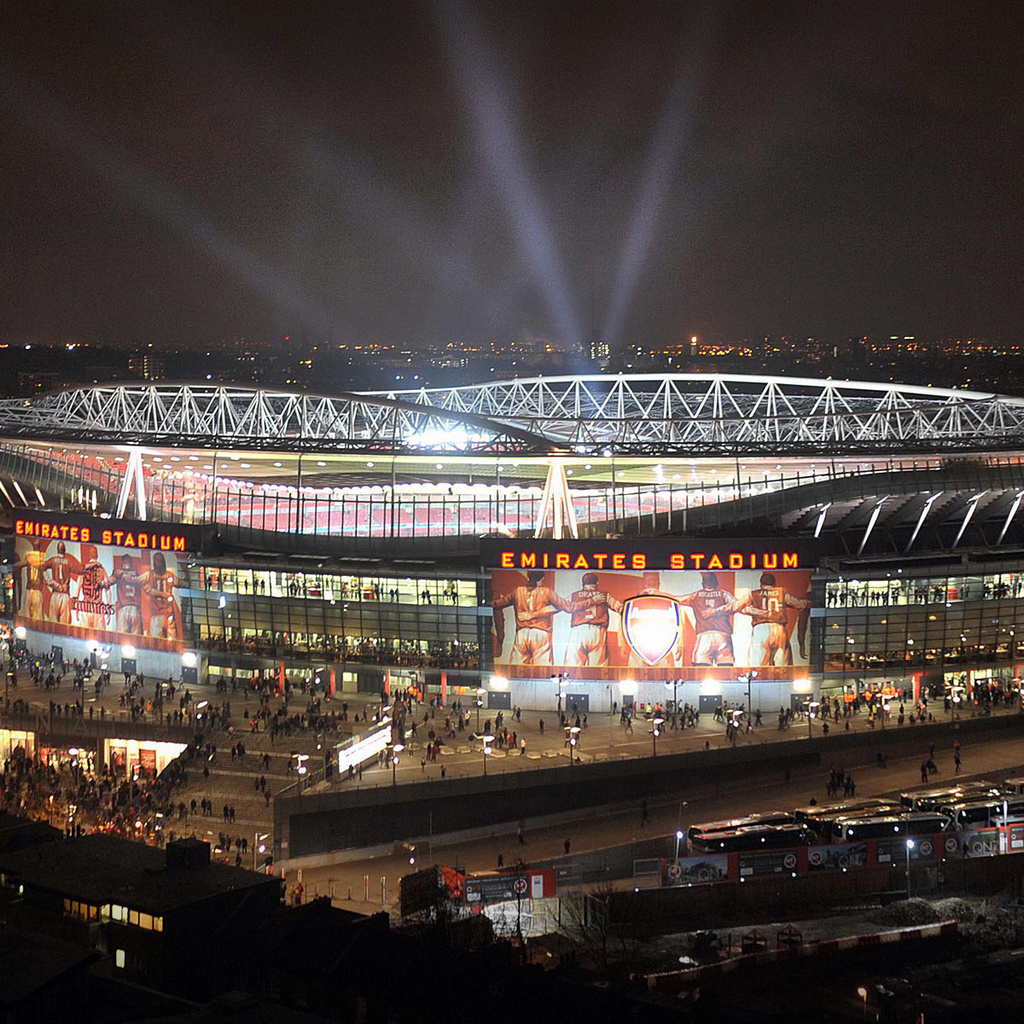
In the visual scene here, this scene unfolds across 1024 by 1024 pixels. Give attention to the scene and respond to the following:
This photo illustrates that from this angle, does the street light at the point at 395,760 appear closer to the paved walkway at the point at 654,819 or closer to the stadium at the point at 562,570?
the paved walkway at the point at 654,819

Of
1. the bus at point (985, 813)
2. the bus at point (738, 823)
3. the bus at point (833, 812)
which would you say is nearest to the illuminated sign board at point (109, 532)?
the bus at point (738, 823)

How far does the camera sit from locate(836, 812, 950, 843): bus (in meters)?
34.6

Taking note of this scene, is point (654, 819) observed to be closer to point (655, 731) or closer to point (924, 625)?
point (655, 731)

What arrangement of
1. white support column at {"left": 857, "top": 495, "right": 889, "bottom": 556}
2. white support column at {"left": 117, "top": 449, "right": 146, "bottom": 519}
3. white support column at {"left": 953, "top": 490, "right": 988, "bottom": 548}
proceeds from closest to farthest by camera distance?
white support column at {"left": 857, "top": 495, "right": 889, "bottom": 556}
white support column at {"left": 953, "top": 490, "right": 988, "bottom": 548}
white support column at {"left": 117, "top": 449, "right": 146, "bottom": 519}

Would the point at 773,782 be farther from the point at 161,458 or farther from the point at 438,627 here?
the point at 161,458

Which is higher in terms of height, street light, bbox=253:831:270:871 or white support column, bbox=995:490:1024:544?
white support column, bbox=995:490:1024:544

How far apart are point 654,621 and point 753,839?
56.4 ft

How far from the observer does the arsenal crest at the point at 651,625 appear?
5056 cm

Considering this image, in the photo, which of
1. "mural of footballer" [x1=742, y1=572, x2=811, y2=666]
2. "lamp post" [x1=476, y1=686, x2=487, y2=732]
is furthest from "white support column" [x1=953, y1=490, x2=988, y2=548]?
"lamp post" [x1=476, y1=686, x2=487, y2=732]

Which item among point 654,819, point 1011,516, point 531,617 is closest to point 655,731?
point 654,819

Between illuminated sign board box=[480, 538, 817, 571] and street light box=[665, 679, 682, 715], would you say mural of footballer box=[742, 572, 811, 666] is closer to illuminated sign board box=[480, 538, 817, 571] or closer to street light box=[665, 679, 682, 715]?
illuminated sign board box=[480, 538, 817, 571]

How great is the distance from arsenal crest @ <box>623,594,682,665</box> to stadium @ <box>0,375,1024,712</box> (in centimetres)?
8

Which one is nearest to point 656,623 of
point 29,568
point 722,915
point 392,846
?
point 392,846

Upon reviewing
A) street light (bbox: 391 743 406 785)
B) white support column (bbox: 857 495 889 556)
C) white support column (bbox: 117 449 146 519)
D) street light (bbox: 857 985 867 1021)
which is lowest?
street light (bbox: 857 985 867 1021)
